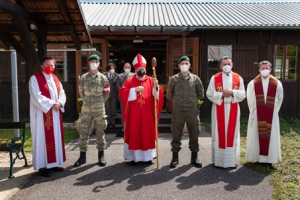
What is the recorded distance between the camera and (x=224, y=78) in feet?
16.0

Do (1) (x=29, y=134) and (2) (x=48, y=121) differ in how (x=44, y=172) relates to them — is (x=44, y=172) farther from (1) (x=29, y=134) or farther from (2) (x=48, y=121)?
(1) (x=29, y=134)

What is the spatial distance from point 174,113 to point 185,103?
0.29 metres

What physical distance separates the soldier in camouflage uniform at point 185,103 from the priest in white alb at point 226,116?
12.4 inches

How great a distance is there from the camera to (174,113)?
5016 millimetres

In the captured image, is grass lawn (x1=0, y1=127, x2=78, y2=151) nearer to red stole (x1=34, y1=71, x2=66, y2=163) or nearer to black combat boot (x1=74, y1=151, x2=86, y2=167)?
black combat boot (x1=74, y1=151, x2=86, y2=167)

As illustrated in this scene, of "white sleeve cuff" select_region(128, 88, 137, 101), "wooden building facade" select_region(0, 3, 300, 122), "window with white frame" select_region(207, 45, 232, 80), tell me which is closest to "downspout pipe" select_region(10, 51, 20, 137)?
"wooden building facade" select_region(0, 3, 300, 122)

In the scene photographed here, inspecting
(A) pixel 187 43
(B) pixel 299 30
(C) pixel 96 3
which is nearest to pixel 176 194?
(A) pixel 187 43

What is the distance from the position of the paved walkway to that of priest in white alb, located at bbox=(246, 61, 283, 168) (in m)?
0.43

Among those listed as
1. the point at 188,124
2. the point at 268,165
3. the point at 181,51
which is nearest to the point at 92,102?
the point at 188,124

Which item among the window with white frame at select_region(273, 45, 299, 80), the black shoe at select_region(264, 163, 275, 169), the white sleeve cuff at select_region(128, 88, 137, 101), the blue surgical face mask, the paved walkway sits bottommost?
the paved walkway

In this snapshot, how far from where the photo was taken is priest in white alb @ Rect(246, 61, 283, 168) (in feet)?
15.7

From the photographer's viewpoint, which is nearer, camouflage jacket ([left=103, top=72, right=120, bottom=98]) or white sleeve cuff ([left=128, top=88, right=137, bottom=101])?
white sleeve cuff ([left=128, top=88, right=137, bottom=101])

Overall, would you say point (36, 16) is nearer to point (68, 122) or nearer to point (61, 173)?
point (61, 173)

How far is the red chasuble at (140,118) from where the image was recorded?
5.01m
